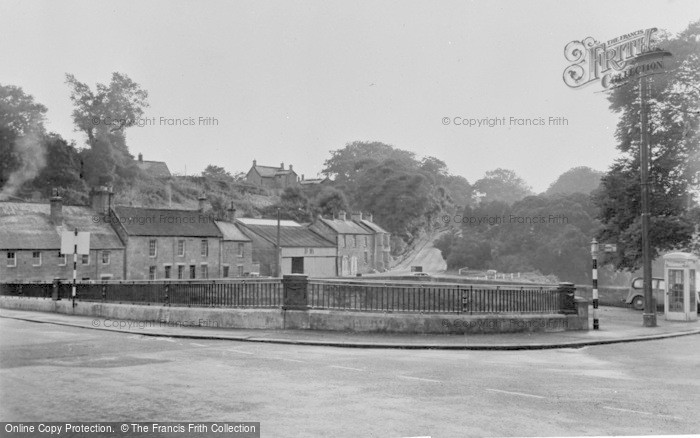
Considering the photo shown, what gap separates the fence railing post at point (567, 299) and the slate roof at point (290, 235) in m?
48.5

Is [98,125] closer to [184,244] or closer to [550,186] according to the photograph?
[184,244]

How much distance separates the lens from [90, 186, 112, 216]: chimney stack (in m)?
53.3

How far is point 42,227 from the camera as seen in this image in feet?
157

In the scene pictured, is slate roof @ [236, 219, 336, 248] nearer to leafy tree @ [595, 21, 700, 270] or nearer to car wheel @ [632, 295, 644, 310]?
leafy tree @ [595, 21, 700, 270]

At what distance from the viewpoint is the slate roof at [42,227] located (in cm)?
4531

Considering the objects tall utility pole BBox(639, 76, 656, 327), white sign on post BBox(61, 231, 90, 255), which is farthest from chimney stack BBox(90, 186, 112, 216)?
tall utility pole BBox(639, 76, 656, 327)

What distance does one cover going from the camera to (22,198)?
193ft

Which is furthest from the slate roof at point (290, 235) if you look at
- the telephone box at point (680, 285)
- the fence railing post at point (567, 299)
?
the fence railing post at point (567, 299)

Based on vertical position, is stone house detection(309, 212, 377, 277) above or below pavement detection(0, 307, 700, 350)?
above

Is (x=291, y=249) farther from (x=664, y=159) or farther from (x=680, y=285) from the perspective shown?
(x=680, y=285)

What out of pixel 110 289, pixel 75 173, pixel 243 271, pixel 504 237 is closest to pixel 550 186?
pixel 504 237

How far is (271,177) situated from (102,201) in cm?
5998

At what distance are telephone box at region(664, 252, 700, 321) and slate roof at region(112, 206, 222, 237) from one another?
134ft

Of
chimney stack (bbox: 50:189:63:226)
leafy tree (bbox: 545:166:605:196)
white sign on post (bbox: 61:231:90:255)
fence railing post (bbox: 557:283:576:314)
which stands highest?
leafy tree (bbox: 545:166:605:196)
